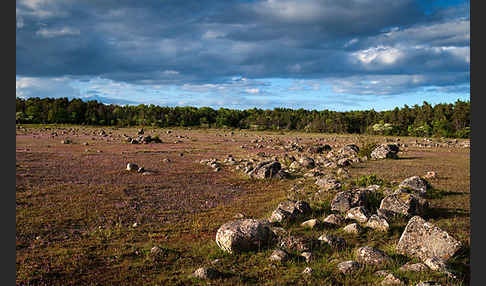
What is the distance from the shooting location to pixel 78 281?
7.16 m

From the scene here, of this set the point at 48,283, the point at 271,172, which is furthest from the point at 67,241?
the point at 271,172

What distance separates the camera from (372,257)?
7.74m

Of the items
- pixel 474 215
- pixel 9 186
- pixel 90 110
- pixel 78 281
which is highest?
pixel 90 110

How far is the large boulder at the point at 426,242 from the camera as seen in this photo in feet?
26.0

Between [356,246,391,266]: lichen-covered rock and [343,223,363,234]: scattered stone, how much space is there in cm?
196

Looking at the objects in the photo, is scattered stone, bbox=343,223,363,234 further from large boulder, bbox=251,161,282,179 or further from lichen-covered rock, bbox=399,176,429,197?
large boulder, bbox=251,161,282,179

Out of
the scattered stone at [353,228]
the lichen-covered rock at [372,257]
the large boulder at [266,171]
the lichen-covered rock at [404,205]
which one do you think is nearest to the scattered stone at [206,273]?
the lichen-covered rock at [372,257]

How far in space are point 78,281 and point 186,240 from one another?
10.9ft

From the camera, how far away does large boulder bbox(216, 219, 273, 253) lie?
8492 millimetres

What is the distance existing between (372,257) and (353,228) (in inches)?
91.2

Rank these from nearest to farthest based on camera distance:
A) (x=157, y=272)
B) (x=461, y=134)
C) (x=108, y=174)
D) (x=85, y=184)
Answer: (x=157, y=272), (x=85, y=184), (x=108, y=174), (x=461, y=134)

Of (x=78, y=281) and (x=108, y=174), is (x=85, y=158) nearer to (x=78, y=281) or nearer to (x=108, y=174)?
(x=108, y=174)

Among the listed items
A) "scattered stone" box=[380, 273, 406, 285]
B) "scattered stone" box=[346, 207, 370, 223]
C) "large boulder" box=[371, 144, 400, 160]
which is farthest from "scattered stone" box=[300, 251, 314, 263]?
"large boulder" box=[371, 144, 400, 160]

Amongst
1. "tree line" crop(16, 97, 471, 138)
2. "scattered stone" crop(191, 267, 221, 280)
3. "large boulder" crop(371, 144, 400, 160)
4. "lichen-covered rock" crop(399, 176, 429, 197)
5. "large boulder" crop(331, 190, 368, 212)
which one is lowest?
"scattered stone" crop(191, 267, 221, 280)
